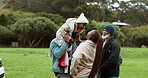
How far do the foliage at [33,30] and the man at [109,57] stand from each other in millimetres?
25495

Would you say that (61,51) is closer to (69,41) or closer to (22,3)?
(69,41)

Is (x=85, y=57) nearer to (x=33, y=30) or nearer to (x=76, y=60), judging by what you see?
(x=76, y=60)

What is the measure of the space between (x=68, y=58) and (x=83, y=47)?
0.36 m

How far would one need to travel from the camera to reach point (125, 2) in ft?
216

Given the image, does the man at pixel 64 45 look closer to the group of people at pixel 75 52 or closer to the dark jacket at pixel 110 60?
the group of people at pixel 75 52

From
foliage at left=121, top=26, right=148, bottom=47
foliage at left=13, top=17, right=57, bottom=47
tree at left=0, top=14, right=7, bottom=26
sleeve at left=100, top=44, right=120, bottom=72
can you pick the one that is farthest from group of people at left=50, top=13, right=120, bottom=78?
foliage at left=121, top=26, right=148, bottom=47

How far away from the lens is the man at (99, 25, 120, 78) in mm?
4652

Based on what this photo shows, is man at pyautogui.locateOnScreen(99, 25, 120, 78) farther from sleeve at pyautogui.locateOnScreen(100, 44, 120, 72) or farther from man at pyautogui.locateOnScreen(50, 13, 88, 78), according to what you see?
man at pyautogui.locateOnScreen(50, 13, 88, 78)

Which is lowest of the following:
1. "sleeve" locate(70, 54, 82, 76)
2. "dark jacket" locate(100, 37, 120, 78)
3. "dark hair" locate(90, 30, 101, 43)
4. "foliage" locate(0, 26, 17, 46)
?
"foliage" locate(0, 26, 17, 46)

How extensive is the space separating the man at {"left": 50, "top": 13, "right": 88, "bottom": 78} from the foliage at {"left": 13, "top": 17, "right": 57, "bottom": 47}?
86.1 ft

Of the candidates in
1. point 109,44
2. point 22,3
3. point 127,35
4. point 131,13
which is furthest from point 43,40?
point 131,13

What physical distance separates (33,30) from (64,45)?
27112 mm

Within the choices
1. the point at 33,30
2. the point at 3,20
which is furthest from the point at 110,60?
the point at 3,20

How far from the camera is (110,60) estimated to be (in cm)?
463
